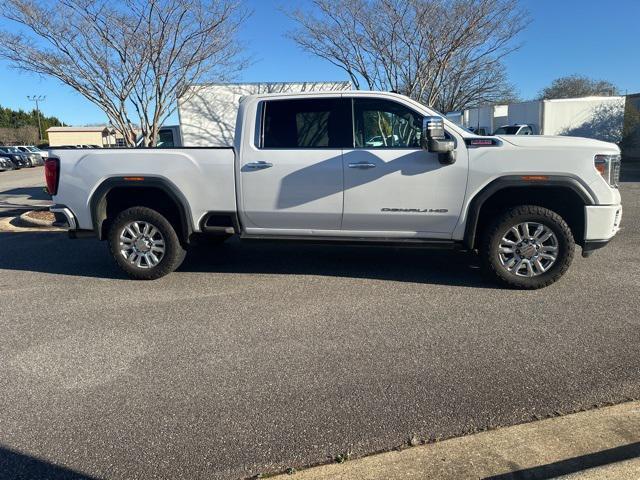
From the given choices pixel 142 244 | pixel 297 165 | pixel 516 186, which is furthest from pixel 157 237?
pixel 516 186

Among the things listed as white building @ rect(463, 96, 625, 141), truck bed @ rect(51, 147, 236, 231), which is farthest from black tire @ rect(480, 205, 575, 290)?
white building @ rect(463, 96, 625, 141)

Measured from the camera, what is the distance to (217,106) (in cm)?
1314

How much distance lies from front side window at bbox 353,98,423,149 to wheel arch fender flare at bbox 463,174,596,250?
83 cm

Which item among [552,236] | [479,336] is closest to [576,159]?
[552,236]

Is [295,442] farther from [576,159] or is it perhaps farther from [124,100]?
[124,100]

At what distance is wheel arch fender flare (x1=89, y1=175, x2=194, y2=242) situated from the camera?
214 inches

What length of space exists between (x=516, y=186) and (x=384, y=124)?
4.88 feet

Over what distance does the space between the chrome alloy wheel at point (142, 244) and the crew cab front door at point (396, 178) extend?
219 cm

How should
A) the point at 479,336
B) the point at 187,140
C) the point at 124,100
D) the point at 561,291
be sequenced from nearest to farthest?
the point at 479,336
the point at 561,291
the point at 124,100
the point at 187,140

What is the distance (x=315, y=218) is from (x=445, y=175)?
144 cm

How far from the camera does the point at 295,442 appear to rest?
2.75m

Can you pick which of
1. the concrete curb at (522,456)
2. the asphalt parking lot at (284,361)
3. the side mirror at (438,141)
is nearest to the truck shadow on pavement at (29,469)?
the asphalt parking lot at (284,361)

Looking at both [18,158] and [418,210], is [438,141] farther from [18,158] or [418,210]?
[18,158]

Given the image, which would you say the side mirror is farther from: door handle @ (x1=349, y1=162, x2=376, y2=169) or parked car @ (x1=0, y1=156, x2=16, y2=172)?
parked car @ (x1=0, y1=156, x2=16, y2=172)
